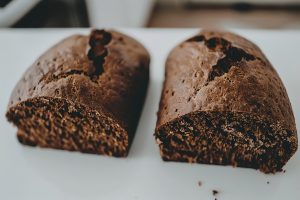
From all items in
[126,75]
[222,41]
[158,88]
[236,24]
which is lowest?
[236,24]

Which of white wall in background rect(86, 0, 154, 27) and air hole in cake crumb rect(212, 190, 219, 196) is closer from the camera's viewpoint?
air hole in cake crumb rect(212, 190, 219, 196)

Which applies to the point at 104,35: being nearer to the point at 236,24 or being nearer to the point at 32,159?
the point at 32,159

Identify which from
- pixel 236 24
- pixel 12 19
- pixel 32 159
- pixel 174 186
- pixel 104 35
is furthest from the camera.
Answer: pixel 236 24

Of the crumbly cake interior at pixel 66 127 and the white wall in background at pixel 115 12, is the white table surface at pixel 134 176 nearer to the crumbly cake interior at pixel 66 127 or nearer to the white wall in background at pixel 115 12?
the crumbly cake interior at pixel 66 127

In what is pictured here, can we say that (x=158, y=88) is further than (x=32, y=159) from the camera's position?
Yes

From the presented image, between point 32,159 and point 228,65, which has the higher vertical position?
point 228,65

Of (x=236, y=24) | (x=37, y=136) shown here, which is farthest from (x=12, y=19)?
(x=236, y=24)

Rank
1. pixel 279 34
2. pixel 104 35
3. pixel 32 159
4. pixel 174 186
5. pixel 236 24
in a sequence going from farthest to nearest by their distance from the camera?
pixel 236 24, pixel 279 34, pixel 104 35, pixel 32 159, pixel 174 186

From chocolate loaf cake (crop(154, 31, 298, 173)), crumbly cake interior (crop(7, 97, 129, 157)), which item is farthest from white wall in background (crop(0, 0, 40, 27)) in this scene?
chocolate loaf cake (crop(154, 31, 298, 173))

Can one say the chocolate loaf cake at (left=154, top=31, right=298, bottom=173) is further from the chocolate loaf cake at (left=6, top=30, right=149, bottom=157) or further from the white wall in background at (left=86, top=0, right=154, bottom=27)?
the white wall in background at (left=86, top=0, right=154, bottom=27)
